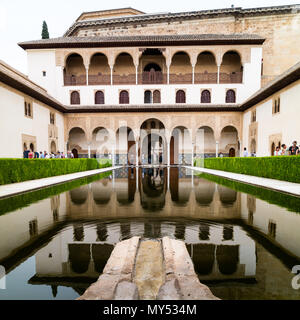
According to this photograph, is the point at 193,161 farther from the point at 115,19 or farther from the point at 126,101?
the point at 115,19

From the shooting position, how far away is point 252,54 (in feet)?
64.8

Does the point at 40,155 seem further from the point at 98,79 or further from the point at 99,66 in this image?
the point at 99,66

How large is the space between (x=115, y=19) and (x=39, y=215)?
28.1m

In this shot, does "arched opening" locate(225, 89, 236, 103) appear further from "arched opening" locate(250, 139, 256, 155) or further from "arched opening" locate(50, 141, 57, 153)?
"arched opening" locate(50, 141, 57, 153)

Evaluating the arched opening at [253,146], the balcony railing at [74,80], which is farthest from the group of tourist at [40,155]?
the arched opening at [253,146]

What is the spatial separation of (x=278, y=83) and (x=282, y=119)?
2.17 metres

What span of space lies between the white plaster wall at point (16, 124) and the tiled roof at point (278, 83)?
15.6 meters

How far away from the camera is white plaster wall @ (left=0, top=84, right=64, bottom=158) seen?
39.0 ft

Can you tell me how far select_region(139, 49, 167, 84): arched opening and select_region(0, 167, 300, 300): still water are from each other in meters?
18.9

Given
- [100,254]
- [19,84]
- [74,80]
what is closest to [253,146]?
[19,84]

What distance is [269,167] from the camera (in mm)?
8852

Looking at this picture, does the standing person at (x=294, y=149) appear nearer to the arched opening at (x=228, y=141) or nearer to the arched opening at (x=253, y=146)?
the arched opening at (x=253, y=146)

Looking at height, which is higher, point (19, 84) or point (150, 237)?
point (19, 84)

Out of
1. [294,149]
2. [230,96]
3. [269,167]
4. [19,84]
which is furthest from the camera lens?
[230,96]
